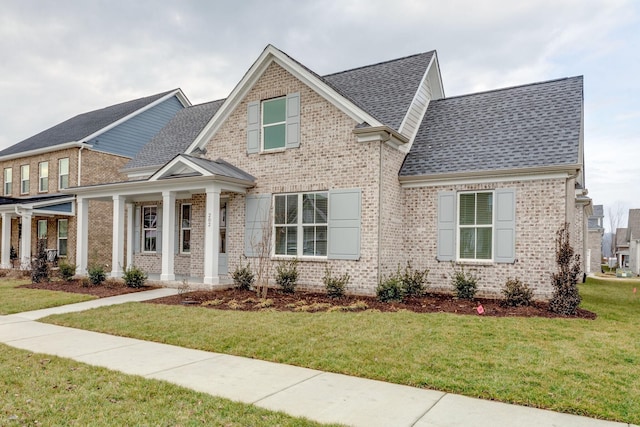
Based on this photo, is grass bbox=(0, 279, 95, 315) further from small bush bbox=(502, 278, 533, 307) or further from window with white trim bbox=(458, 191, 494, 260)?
small bush bbox=(502, 278, 533, 307)

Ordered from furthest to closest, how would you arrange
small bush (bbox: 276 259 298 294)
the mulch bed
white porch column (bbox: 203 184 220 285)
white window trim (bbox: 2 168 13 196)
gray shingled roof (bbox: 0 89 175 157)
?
1. white window trim (bbox: 2 168 13 196)
2. gray shingled roof (bbox: 0 89 175 157)
3. white porch column (bbox: 203 184 220 285)
4. small bush (bbox: 276 259 298 294)
5. the mulch bed

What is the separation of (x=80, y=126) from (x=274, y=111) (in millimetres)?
16077

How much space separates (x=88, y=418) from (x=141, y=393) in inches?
25.4

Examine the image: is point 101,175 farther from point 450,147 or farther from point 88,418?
point 88,418

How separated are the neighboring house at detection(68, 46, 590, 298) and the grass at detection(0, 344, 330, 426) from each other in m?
7.33

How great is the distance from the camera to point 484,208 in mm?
11500

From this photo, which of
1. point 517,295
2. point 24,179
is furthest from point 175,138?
point 517,295

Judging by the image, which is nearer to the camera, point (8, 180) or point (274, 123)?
point (274, 123)

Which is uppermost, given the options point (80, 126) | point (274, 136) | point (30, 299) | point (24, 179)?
Answer: point (80, 126)

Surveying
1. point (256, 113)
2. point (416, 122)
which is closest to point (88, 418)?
point (256, 113)

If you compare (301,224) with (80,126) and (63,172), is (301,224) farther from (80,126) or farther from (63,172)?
(80,126)

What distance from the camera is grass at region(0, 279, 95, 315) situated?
10.2 meters

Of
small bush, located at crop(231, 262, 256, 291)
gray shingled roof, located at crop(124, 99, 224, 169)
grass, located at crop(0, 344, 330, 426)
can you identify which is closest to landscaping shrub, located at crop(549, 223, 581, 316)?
grass, located at crop(0, 344, 330, 426)

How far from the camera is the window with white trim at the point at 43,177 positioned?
2244 cm
